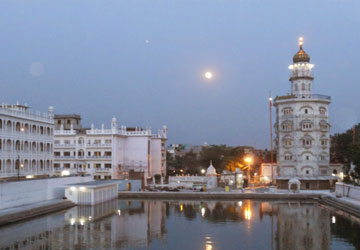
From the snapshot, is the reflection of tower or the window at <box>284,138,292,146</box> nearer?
the reflection of tower

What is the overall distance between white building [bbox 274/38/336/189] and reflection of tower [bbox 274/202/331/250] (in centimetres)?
1211

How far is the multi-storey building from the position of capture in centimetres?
6619

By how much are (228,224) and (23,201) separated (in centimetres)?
1808

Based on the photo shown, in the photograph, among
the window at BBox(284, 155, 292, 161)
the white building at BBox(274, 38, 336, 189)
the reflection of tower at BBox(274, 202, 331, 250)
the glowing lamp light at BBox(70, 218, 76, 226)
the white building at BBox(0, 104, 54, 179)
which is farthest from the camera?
the window at BBox(284, 155, 292, 161)

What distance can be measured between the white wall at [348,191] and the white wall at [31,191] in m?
29.2

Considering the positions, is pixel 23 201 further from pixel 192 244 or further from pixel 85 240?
pixel 192 244

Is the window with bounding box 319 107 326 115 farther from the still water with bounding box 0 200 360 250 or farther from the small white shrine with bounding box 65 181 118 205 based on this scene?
the small white shrine with bounding box 65 181 118 205

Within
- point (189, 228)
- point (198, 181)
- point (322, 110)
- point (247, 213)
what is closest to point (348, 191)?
point (247, 213)

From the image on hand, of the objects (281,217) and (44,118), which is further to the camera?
(44,118)

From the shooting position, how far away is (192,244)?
28.9 meters


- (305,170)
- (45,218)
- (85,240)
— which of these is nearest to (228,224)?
(85,240)

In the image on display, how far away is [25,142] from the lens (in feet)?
160

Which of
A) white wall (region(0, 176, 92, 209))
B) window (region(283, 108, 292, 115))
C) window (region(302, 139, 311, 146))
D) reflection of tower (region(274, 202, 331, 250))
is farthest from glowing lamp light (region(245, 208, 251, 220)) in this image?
window (region(283, 108, 292, 115))

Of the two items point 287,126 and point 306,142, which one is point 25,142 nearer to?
point 287,126
